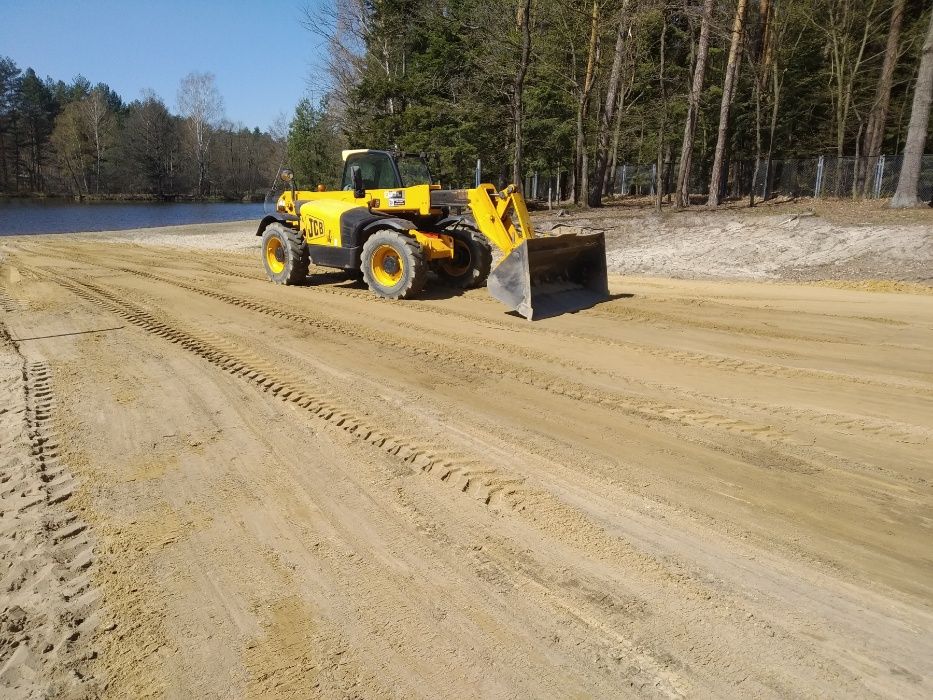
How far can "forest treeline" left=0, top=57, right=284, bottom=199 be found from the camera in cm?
6912

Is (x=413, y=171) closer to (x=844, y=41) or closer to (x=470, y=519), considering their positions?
(x=470, y=519)

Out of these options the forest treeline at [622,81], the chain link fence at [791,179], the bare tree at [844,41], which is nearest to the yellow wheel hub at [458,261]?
the forest treeline at [622,81]

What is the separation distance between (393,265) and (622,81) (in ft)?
61.9

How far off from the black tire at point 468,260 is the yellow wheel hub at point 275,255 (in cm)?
332

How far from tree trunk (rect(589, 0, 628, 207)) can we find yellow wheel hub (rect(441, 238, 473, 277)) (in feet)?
44.4

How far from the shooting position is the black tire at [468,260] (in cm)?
1076

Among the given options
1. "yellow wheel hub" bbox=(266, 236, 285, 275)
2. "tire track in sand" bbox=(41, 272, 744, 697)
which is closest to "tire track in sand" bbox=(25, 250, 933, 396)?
"tire track in sand" bbox=(41, 272, 744, 697)

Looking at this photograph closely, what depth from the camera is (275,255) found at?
1233 cm

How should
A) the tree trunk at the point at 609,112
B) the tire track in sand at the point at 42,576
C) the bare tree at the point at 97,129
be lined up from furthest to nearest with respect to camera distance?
the bare tree at the point at 97,129 < the tree trunk at the point at 609,112 < the tire track in sand at the point at 42,576

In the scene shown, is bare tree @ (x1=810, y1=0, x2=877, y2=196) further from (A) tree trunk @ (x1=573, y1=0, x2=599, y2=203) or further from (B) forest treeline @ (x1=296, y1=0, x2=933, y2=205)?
(A) tree trunk @ (x1=573, y1=0, x2=599, y2=203)

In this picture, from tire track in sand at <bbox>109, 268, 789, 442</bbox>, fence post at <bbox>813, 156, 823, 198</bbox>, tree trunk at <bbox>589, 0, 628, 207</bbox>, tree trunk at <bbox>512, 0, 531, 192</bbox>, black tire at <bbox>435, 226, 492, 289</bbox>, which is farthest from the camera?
fence post at <bbox>813, 156, 823, 198</bbox>

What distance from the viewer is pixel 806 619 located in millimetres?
2617

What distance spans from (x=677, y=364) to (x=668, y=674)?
170 inches

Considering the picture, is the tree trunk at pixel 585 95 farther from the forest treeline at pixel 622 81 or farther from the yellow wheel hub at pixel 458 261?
the yellow wheel hub at pixel 458 261
